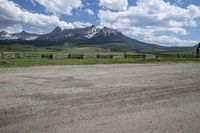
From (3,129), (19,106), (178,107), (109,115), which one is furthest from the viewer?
(178,107)

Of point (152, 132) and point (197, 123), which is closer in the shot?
point (152, 132)

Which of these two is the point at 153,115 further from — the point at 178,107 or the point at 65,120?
the point at 65,120

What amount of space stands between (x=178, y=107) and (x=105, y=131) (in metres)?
3.92

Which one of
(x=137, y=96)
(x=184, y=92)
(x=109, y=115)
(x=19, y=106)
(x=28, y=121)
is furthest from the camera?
(x=184, y=92)

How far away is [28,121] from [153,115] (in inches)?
147

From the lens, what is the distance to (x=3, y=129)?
21.7ft

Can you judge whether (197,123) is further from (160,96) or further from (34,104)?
(34,104)

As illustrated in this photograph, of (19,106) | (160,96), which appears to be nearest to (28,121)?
(19,106)

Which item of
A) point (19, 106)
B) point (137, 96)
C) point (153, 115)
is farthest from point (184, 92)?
point (19, 106)

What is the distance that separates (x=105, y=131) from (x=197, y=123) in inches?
110

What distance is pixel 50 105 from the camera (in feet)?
30.0

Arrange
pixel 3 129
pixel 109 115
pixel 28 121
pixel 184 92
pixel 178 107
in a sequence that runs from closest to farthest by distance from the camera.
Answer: pixel 3 129, pixel 28 121, pixel 109 115, pixel 178 107, pixel 184 92

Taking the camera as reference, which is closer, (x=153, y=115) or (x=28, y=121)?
(x=28, y=121)

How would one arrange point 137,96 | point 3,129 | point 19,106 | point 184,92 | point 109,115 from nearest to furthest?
point 3,129 < point 109,115 < point 19,106 < point 137,96 < point 184,92
